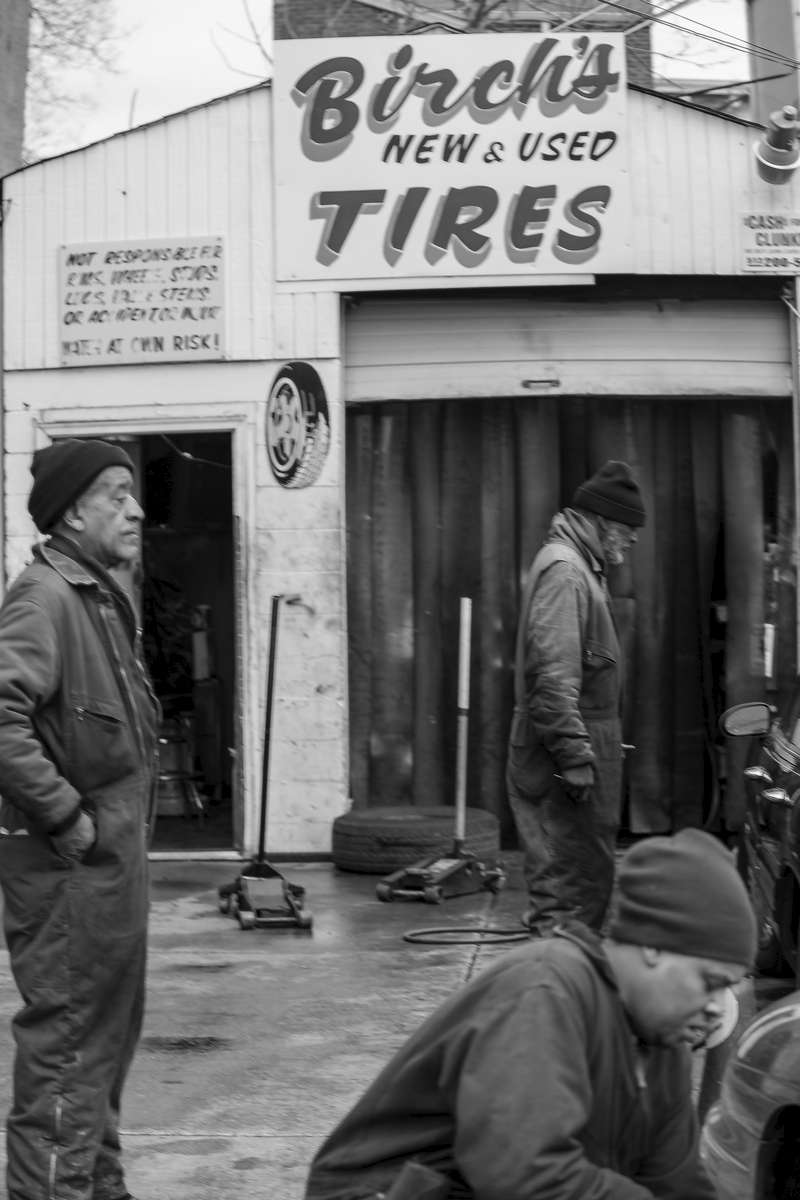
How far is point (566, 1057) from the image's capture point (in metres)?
2.43

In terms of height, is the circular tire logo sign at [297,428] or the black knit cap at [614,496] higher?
the circular tire logo sign at [297,428]

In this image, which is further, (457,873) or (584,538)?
(457,873)

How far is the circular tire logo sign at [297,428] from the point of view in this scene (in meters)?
10.7

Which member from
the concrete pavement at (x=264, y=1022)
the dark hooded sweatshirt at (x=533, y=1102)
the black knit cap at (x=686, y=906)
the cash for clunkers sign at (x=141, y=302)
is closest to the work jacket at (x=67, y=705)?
the concrete pavement at (x=264, y=1022)

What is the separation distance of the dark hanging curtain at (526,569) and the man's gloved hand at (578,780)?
3868 mm

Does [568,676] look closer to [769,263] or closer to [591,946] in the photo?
[591,946]

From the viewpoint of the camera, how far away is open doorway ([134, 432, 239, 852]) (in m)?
12.8

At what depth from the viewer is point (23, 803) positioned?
429 cm

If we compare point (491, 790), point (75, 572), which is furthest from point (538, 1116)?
point (491, 790)

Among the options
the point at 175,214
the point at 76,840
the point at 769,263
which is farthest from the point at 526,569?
the point at 76,840

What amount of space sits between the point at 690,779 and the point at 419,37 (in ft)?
15.6

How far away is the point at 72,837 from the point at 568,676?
10.1ft

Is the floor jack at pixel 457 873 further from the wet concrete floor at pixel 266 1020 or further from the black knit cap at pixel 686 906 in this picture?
the black knit cap at pixel 686 906

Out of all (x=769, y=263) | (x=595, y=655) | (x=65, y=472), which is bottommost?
(x=595, y=655)
